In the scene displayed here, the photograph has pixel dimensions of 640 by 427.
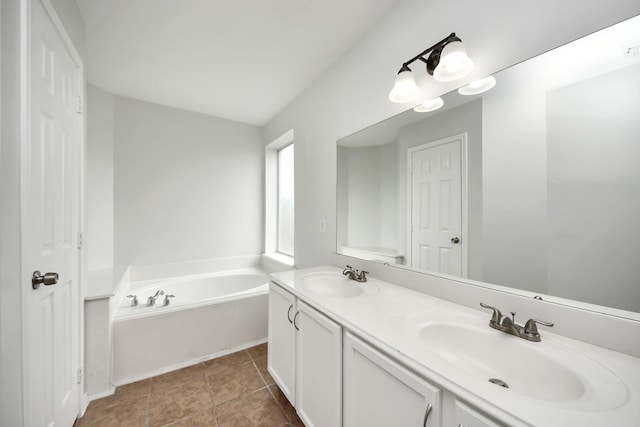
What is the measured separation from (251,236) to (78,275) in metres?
1.97

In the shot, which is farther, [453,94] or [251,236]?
[251,236]

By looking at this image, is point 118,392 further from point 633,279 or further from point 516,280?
point 633,279

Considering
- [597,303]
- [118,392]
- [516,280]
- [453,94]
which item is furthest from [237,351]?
[453,94]

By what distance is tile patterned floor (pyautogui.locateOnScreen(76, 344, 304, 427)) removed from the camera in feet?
4.50

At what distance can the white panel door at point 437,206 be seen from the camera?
1.14m

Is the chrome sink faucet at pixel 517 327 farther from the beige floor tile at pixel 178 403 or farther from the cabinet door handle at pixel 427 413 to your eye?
the beige floor tile at pixel 178 403

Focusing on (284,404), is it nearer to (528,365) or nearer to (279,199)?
(528,365)

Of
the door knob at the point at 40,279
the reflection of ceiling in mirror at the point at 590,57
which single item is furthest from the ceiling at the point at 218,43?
the door knob at the point at 40,279

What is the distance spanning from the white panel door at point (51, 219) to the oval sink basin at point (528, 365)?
149cm

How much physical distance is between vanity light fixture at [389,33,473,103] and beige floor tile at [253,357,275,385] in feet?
6.87

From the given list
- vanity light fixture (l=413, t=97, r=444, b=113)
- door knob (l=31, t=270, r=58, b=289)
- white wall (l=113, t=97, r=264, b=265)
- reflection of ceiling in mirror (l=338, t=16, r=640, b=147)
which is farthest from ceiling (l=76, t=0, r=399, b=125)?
door knob (l=31, t=270, r=58, b=289)

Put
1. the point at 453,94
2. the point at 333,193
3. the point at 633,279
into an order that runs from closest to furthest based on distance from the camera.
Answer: the point at 633,279 → the point at 453,94 → the point at 333,193

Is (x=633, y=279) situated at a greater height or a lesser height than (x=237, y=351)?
greater

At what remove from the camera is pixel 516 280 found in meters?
0.93
